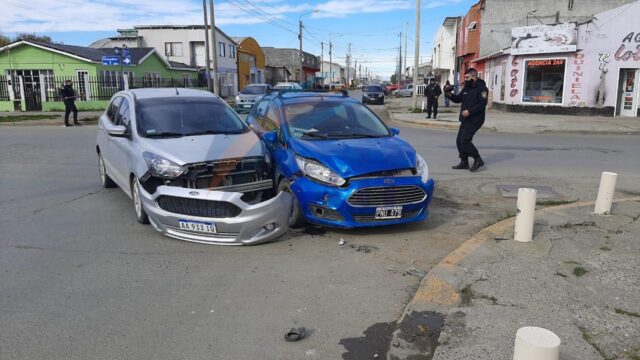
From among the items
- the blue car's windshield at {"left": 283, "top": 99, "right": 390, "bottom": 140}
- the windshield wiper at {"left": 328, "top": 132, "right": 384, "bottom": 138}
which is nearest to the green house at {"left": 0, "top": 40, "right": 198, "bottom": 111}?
the blue car's windshield at {"left": 283, "top": 99, "right": 390, "bottom": 140}

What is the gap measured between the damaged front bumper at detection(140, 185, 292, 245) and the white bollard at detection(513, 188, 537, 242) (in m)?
2.45

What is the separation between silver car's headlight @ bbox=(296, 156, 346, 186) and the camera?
5754 mm

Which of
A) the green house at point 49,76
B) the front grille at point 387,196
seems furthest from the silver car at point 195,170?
the green house at point 49,76

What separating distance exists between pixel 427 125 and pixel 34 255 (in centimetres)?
1775

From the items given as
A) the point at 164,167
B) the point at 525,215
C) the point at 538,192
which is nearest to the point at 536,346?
the point at 525,215

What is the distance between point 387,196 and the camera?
577 cm

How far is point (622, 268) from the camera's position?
15.6 ft

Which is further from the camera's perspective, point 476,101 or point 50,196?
point 476,101

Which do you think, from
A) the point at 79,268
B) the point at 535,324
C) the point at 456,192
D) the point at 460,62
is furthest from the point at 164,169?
the point at 460,62

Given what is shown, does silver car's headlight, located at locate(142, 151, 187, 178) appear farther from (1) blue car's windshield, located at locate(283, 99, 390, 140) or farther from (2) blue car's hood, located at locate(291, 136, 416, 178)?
(1) blue car's windshield, located at locate(283, 99, 390, 140)

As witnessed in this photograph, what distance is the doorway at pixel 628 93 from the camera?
23.2 metres

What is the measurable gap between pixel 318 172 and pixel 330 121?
1434 millimetres

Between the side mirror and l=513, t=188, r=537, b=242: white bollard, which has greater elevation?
the side mirror

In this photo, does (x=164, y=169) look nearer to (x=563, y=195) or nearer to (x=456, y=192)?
(x=456, y=192)
